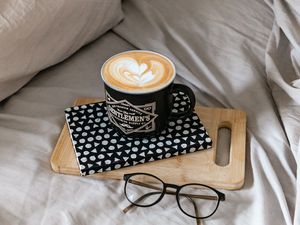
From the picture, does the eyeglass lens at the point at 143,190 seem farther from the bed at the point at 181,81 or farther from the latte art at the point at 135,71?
the latte art at the point at 135,71

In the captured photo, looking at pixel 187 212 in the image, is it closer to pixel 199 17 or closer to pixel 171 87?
pixel 171 87

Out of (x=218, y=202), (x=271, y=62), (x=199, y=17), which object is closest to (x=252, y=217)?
(x=218, y=202)

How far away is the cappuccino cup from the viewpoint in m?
0.63

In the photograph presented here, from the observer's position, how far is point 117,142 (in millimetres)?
660

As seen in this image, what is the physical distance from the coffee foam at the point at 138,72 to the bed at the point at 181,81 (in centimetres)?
11

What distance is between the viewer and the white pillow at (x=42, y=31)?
679 mm

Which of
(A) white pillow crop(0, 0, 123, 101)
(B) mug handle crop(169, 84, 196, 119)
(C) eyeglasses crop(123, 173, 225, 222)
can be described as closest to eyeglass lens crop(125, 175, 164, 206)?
(C) eyeglasses crop(123, 173, 225, 222)

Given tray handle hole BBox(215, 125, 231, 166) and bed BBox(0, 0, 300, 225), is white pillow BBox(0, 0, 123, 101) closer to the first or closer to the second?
bed BBox(0, 0, 300, 225)

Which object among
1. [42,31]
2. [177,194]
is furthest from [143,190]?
[42,31]

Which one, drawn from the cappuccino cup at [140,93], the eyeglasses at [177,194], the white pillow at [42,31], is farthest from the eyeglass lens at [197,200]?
the white pillow at [42,31]

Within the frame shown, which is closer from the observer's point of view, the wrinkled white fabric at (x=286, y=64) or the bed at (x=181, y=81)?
the bed at (x=181, y=81)

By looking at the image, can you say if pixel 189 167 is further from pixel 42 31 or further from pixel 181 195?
pixel 42 31

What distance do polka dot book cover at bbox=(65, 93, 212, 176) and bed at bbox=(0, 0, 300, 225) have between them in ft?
0.09

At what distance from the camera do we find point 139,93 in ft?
2.03
